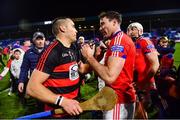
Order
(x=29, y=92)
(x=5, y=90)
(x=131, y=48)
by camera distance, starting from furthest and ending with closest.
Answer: (x=5, y=90) < (x=131, y=48) < (x=29, y=92)

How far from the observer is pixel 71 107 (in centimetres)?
308

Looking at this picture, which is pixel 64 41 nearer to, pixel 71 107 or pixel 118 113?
pixel 71 107

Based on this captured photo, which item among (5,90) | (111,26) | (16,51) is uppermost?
(111,26)

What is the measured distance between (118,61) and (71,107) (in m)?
0.89

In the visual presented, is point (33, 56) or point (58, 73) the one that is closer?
point (58, 73)

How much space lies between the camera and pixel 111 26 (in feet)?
13.2

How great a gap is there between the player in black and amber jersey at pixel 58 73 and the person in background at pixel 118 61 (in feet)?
0.71

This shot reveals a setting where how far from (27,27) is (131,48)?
170ft

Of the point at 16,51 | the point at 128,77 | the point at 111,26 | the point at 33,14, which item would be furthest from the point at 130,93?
the point at 33,14

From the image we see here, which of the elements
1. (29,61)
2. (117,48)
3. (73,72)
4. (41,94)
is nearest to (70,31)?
(73,72)

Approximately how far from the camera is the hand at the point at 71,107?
3055 mm

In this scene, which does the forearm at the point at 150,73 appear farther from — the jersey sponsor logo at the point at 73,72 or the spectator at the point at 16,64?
the spectator at the point at 16,64

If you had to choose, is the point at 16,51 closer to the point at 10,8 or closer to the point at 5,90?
the point at 5,90

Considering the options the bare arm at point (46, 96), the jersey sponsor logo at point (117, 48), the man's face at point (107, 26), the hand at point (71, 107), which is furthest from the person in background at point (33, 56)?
the hand at point (71, 107)
